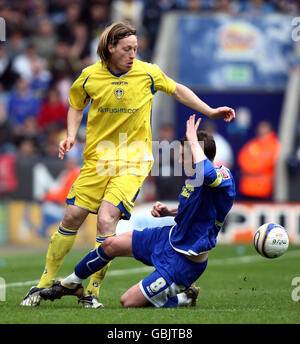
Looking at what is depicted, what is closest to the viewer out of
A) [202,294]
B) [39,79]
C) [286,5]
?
[202,294]

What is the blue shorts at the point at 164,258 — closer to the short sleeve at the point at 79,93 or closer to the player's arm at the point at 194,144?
the player's arm at the point at 194,144

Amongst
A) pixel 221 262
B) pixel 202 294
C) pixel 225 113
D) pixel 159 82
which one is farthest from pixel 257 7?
pixel 225 113

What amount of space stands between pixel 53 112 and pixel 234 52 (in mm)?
4314

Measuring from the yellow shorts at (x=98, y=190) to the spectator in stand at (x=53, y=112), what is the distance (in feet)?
33.5

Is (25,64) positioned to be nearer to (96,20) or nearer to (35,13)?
(96,20)

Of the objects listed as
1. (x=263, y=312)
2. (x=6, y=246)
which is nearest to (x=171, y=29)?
(x=6, y=246)

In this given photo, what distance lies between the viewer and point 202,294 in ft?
28.5

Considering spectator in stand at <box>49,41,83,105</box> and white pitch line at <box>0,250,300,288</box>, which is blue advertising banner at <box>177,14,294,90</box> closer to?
spectator in stand at <box>49,41,83,105</box>

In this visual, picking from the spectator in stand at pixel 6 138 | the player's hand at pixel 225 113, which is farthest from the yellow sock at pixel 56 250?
the spectator in stand at pixel 6 138

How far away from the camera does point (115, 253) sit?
7.17m

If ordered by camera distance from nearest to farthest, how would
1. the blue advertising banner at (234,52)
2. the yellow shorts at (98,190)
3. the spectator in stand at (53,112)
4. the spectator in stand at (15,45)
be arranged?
the yellow shorts at (98,190) < the spectator in stand at (53,112) < the blue advertising banner at (234,52) < the spectator in stand at (15,45)

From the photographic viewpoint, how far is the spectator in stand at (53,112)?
57.8 feet

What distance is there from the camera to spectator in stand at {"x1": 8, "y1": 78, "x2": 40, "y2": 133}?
1772cm

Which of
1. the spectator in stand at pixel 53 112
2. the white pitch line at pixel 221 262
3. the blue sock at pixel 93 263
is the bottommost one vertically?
the white pitch line at pixel 221 262
